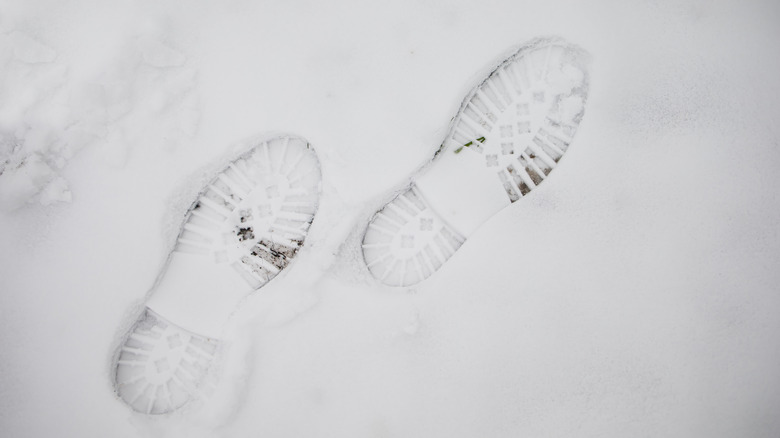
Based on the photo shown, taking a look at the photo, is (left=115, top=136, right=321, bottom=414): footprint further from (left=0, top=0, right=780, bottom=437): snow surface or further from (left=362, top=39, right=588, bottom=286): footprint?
(left=362, top=39, right=588, bottom=286): footprint

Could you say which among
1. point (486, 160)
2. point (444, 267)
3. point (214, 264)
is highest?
point (486, 160)

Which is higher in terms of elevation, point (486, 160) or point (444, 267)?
point (486, 160)

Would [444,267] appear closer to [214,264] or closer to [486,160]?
[486,160]

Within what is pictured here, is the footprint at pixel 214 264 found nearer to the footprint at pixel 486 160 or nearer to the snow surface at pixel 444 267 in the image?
the snow surface at pixel 444 267

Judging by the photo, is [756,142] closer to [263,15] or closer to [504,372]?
[504,372]

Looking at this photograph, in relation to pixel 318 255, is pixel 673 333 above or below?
above

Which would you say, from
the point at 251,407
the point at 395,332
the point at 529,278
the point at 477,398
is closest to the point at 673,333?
the point at 529,278

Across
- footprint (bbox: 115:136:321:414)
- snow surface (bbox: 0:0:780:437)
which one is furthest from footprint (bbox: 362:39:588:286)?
footprint (bbox: 115:136:321:414)

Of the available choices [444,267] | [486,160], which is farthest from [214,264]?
[486,160]
